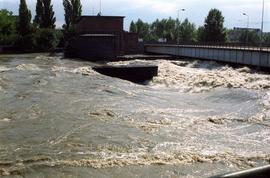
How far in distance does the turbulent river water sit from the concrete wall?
11.0 meters

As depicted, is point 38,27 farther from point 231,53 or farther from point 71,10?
point 231,53

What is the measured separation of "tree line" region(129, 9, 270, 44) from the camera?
5167 inches

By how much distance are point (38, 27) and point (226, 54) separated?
8310 centimetres

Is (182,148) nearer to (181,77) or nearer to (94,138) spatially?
(94,138)

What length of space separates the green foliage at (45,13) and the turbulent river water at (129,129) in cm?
9662

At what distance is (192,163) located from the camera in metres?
16.8

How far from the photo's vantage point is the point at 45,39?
122438 mm

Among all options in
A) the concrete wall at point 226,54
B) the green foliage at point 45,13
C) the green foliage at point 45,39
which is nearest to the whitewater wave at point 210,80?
the concrete wall at point 226,54

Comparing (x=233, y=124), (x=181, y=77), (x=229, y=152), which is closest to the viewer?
(x=229, y=152)

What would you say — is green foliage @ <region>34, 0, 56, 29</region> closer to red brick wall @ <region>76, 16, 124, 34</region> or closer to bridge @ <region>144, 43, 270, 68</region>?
red brick wall @ <region>76, 16, 124, 34</region>

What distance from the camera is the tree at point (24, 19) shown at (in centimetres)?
12275

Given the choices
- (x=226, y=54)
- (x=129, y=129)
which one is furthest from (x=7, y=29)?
(x=129, y=129)

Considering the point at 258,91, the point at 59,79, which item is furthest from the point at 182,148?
the point at 59,79

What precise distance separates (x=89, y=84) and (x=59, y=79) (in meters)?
5.20
